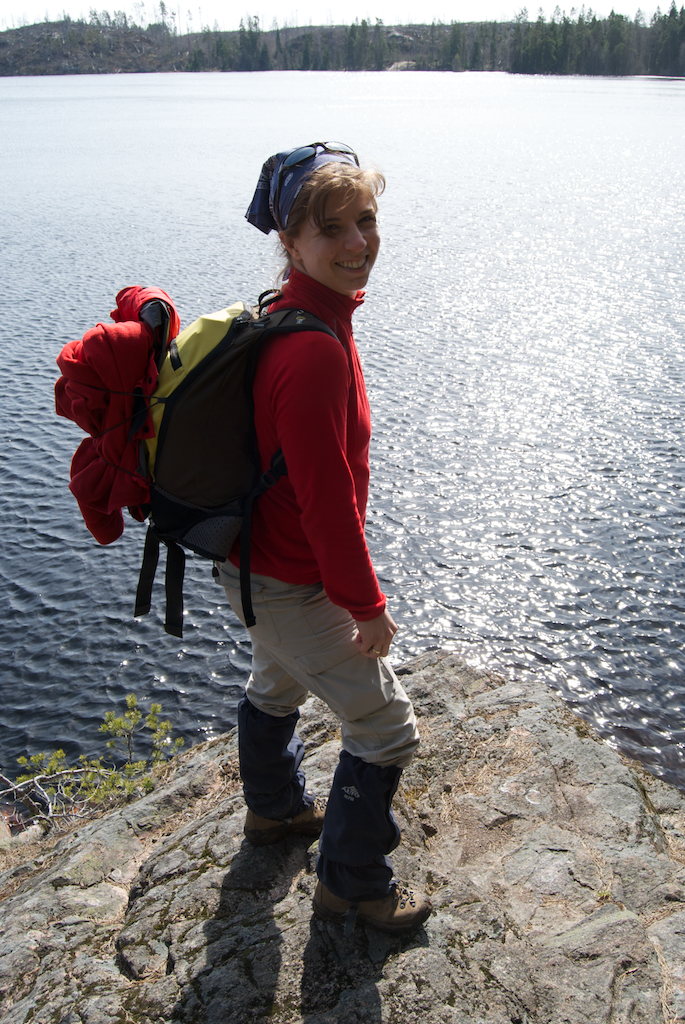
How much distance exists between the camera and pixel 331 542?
2.46m

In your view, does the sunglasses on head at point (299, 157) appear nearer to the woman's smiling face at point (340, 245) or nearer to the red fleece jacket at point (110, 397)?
the woman's smiling face at point (340, 245)

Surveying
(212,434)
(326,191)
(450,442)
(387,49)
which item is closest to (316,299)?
(326,191)

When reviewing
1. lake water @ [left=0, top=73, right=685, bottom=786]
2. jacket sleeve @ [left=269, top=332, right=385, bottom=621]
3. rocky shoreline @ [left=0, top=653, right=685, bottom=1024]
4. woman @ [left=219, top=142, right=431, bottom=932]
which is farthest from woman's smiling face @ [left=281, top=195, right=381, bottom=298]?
lake water @ [left=0, top=73, right=685, bottom=786]

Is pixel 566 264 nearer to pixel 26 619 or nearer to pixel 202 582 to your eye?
pixel 202 582

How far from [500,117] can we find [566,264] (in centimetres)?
5158

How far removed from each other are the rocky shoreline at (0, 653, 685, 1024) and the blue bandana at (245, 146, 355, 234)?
273 centimetres

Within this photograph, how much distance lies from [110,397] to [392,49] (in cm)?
20441

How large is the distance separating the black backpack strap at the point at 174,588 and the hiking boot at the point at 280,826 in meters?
1.06

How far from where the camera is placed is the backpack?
248 centimetres

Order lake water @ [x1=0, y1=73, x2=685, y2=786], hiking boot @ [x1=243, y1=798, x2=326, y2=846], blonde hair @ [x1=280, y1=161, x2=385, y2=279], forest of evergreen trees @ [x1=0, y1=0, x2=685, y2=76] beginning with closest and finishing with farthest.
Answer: blonde hair @ [x1=280, y1=161, x2=385, y2=279] → hiking boot @ [x1=243, y1=798, x2=326, y2=846] → lake water @ [x1=0, y1=73, x2=685, y2=786] → forest of evergreen trees @ [x1=0, y1=0, x2=685, y2=76]

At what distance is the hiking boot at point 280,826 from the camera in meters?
3.49

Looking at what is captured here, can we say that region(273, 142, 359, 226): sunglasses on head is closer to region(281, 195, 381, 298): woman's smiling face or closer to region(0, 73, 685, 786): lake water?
region(281, 195, 381, 298): woman's smiling face

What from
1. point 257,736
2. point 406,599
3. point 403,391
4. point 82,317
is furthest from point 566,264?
point 257,736

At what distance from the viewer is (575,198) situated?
3366 centimetres
